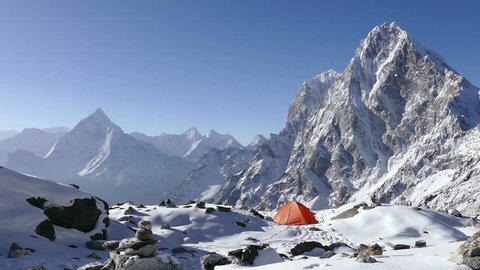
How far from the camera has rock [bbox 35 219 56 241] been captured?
72.3 feet

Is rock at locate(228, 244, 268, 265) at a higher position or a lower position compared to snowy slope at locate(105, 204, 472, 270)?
lower

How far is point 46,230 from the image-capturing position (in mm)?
22312

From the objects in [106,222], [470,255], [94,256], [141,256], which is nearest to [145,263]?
[141,256]

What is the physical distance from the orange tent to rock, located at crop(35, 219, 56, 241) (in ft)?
75.7

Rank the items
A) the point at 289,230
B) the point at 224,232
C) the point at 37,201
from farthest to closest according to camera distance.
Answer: the point at 289,230 → the point at 224,232 → the point at 37,201

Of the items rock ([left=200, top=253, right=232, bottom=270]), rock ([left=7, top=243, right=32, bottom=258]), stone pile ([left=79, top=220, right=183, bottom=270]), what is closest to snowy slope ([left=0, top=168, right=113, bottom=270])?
rock ([left=7, top=243, right=32, bottom=258])

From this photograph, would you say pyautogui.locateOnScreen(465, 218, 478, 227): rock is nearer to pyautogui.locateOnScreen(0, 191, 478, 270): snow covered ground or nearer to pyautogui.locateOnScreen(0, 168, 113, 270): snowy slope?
pyautogui.locateOnScreen(0, 191, 478, 270): snow covered ground

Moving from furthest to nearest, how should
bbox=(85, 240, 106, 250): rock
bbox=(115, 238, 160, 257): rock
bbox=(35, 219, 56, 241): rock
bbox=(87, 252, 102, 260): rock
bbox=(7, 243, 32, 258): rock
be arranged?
bbox=(85, 240, 106, 250): rock → bbox=(35, 219, 56, 241): rock → bbox=(87, 252, 102, 260): rock → bbox=(7, 243, 32, 258): rock → bbox=(115, 238, 160, 257): rock

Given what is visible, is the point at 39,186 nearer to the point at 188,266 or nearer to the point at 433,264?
the point at 188,266

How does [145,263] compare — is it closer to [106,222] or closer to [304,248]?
[304,248]

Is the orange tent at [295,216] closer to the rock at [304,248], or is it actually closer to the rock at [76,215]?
the rock at [304,248]

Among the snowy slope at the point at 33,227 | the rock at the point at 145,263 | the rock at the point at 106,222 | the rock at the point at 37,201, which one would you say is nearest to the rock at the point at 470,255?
the rock at the point at 145,263

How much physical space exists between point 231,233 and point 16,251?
17.1m

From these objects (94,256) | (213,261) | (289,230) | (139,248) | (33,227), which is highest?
(289,230)
